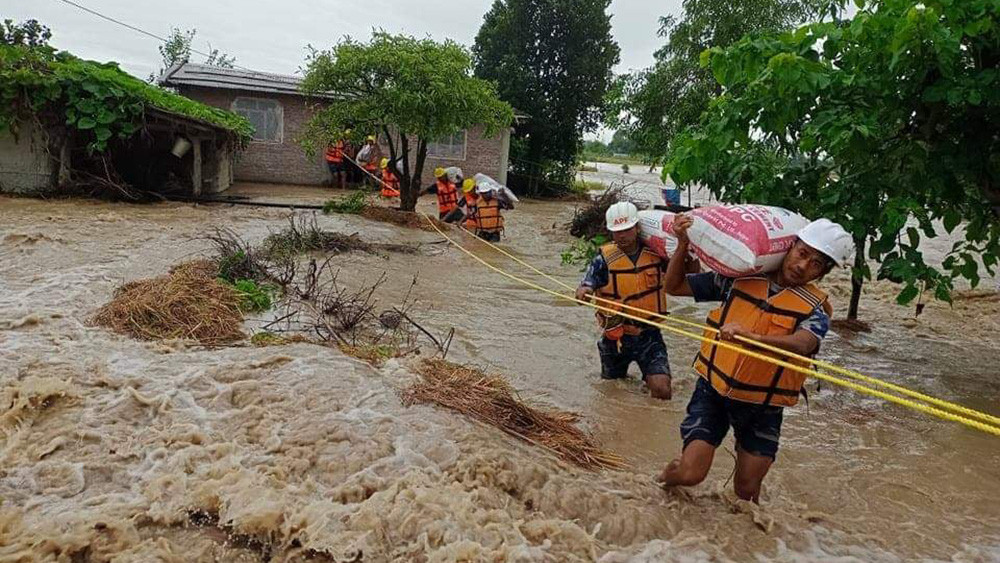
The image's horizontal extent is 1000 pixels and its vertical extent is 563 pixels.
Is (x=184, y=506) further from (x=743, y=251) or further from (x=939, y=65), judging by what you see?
(x=939, y=65)

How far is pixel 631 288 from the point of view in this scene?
510 cm

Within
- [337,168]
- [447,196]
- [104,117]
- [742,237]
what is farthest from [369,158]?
[742,237]

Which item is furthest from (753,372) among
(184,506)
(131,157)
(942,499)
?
(131,157)

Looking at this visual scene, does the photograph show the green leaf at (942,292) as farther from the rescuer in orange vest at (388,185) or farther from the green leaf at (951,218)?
the rescuer in orange vest at (388,185)

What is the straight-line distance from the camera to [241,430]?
3.85 m

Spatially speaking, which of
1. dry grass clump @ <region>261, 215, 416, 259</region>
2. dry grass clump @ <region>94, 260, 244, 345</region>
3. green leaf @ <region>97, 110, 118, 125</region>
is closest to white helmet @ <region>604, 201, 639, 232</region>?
dry grass clump @ <region>94, 260, 244, 345</region>

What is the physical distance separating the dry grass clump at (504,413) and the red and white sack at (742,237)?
1.28 metres

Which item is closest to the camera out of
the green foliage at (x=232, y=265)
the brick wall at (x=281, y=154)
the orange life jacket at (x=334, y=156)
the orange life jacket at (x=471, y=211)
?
the green foliage at (x=232, y=265)

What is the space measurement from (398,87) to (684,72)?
572 cm

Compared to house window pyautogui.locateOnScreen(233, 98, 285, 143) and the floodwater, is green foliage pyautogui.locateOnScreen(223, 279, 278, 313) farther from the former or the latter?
house window pyautogui.locateOnScreen(233, 98, 285, 143)

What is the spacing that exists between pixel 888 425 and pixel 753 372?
9.67 ft

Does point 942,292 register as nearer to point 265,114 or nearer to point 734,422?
point 734,422

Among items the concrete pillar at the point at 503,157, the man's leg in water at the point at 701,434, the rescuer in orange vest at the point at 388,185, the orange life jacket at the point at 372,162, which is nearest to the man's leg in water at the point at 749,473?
the man's leg in water at the point at 701,434

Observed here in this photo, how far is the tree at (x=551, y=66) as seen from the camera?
25500 millimetres
